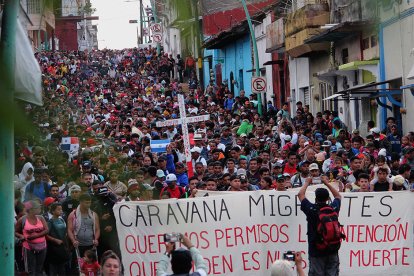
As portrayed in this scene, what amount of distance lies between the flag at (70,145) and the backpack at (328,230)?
25.4 ft

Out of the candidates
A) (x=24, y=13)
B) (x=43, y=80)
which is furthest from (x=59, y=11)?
(x=43, y=80)

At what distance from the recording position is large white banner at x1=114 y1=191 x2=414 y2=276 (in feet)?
40.3

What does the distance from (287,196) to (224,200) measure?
0.78 metres

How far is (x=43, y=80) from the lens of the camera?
7.36 ft

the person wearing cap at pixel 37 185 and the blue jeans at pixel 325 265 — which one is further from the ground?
the person wearing cap at pixel 37 185

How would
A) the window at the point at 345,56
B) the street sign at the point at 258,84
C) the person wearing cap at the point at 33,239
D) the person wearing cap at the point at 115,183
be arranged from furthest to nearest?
the street sign at the point at 258,84, the window at the point at 345,56, the person wearing cap at the point at 33,239, the person wearing cap at the point at 115,183

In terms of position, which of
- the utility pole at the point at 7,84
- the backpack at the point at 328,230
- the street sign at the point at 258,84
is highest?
the street sign at the point at 258,84

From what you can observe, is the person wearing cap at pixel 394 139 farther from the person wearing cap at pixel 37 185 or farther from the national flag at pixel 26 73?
the national flag at pixel 26 73

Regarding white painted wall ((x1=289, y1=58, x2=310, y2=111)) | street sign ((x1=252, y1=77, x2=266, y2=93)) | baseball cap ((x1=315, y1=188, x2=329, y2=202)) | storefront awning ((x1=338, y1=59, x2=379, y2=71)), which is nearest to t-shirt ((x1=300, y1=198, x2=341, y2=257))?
Result: baseball cap ((x1=315, y1=188, x2=329, y2=202))

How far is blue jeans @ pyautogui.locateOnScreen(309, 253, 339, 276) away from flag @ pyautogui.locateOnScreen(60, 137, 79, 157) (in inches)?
322

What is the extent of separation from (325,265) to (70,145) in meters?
8.43

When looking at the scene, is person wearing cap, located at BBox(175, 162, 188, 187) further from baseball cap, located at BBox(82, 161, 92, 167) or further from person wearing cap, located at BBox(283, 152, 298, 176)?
baseball cap, located at BBox(82, 161, 92, 167)

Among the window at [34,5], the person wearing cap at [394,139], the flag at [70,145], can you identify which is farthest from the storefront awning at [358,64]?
the window at [34,5]

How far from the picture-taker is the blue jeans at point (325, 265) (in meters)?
10.5
